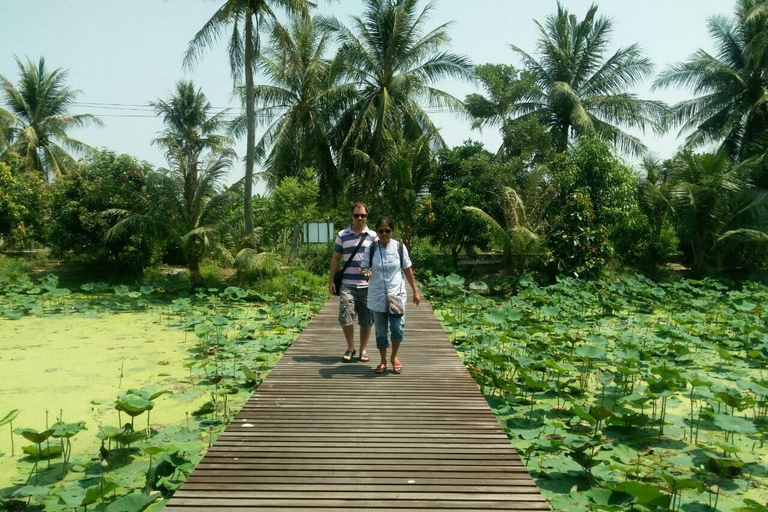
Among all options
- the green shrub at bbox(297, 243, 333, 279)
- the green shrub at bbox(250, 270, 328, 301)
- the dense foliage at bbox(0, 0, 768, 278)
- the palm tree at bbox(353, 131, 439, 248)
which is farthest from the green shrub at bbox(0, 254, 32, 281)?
the palm tree at bbox(353, 131, 439, 248)

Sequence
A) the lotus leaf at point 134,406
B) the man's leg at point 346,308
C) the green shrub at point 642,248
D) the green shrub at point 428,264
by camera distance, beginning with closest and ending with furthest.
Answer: the lotus leaf at point 134,406
the man's leg at point 346,308
the green shrub at point 428,264
the green shrub at point 642,248

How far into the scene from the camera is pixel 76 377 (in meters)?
5.98

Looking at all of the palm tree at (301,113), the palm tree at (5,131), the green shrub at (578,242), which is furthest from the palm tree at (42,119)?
the green shrub at (578,242)

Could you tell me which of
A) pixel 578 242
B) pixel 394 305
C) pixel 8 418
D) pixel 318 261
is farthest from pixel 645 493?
pixel 318 261

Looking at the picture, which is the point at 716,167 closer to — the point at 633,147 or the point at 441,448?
the point at 633,147

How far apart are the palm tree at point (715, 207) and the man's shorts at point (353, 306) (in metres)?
12.1

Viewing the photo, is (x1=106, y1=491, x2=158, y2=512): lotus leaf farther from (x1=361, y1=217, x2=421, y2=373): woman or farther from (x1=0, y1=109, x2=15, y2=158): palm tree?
(x1=0, y1=109, x2=15, y2=158): palm tree

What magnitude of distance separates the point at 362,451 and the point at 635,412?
213 cm

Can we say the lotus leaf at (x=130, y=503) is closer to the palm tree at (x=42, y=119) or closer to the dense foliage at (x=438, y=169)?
the dense foliage at (x=438, y=169)

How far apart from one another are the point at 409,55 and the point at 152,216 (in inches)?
328

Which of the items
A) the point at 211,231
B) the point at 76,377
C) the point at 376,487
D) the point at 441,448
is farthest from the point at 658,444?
the point at 211,231

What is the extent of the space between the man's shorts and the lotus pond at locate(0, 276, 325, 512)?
1.06 meters

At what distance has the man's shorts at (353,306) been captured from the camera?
15.9 ft

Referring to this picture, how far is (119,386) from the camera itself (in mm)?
5609
